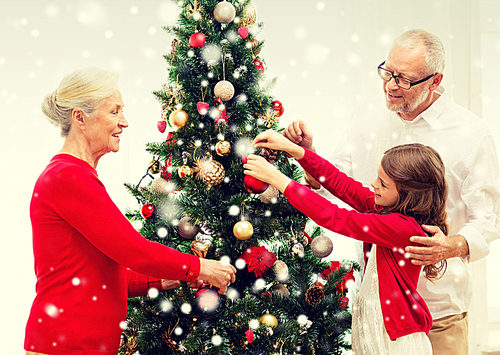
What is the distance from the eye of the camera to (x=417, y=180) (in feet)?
4.60

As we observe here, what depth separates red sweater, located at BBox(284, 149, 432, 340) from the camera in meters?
1.36

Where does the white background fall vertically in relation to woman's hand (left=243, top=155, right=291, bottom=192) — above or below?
above

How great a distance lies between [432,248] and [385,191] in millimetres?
251

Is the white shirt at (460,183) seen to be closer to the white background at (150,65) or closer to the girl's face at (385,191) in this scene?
the girl's face at (385,191)

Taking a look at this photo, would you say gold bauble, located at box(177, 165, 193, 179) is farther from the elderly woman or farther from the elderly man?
the elderly man

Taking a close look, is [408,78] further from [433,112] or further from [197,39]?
[197,39]

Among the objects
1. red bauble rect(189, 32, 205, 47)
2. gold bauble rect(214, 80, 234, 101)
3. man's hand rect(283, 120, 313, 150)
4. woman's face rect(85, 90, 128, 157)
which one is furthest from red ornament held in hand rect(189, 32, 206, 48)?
man's hand rect(283, 120, 313, 150)

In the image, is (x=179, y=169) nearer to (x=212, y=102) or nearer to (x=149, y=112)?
(x=212, y=102)

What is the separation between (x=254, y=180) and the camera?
1.35 metres

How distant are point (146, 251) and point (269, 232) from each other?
1.68 ft

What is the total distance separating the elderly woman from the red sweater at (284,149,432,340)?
1.42 feet

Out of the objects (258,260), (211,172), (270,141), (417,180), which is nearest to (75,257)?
(211,172)

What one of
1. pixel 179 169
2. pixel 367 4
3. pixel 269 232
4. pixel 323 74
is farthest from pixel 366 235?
pixel 367 4

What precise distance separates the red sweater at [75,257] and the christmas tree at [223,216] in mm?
309
